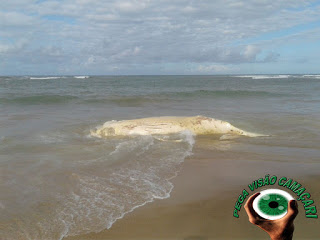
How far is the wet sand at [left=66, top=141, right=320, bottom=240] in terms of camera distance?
321 centimetres

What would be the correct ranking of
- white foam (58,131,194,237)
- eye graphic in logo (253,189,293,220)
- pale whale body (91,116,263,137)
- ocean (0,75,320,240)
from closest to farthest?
eye graphic in logo (253,189,293,220)
white foam (58,131,194,237)
ocean (0,75,320,240)
pale whale body (91,116,263,137)

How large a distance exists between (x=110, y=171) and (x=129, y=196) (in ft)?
3.73

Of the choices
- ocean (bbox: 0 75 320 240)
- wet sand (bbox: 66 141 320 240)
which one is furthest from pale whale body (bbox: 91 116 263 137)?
wet sand (bbox: 66 141 320 240)

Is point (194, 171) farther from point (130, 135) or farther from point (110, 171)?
point (130, 135)

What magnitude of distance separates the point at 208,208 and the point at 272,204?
3.26 m

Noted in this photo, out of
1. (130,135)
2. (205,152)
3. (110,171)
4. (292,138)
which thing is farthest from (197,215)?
(292,138)

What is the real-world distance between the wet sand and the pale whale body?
2573mm

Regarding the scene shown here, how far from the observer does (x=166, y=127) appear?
27.9 ft

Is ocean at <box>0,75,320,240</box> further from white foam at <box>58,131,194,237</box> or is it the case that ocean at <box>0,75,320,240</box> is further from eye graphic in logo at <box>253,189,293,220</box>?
eye graphic in logo at <box>253,189,293,220</box>

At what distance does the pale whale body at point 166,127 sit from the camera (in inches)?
327

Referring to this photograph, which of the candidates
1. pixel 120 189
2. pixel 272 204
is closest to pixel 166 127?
pixel 120 189

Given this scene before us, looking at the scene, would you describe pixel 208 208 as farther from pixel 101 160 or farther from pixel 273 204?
pixel 273 204

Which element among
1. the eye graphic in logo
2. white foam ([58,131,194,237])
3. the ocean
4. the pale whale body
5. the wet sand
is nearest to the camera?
the eye graphic in logo

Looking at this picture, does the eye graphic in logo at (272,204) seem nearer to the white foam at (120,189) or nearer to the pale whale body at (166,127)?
the white foam at (120,189)
